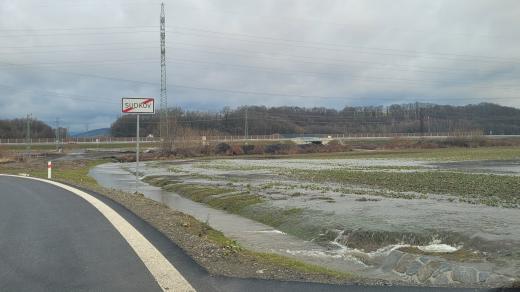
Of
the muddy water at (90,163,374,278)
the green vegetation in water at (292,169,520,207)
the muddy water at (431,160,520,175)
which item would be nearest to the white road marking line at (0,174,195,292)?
the muddy water at (90,163,374,278)

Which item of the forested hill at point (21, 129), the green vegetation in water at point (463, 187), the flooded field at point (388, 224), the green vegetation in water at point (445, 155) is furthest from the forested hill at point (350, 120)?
the flooded field at point (388, 224)

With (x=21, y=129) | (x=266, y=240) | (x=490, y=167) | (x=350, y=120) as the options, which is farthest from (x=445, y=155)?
(x=21, y=129)

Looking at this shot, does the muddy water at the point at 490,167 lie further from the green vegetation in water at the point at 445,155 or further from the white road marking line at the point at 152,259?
the white road marking line at the point at 152,259

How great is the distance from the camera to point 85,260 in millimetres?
7793

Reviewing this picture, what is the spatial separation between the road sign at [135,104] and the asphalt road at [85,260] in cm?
1519

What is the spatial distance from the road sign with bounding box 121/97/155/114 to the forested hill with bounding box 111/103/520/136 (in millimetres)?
118622

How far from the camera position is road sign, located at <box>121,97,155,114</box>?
1104 inches

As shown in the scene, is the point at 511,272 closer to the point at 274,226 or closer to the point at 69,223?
the point at 274,226

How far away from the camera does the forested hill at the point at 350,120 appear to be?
498 ft

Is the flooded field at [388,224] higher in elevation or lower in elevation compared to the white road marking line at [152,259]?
lower

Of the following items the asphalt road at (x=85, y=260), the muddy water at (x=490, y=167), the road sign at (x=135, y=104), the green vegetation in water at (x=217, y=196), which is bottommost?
the green vegetation in water at (x=217, y=196)

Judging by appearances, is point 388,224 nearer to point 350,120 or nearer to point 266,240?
point 266,240

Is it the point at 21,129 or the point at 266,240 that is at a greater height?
the point at 21,129

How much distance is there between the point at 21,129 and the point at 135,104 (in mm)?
156220
